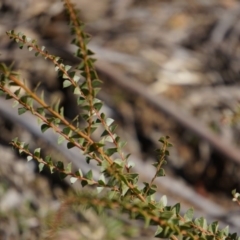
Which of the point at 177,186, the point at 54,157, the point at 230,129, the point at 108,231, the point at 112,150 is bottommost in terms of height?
the point at 112,150

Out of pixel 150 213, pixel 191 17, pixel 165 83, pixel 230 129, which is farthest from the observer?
pixel 191 17

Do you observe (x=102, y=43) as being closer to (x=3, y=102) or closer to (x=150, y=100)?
(x=150, y=100)

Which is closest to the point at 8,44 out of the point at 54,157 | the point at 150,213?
the point at 54,157

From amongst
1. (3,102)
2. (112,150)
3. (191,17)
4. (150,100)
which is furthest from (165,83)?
(112,150)

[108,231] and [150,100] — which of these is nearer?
[108,231]

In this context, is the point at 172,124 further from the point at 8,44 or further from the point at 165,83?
the point at 8,44

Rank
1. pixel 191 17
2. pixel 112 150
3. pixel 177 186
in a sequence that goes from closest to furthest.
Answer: pixel 112 150 → pixel 177 186 → pixel 191 17

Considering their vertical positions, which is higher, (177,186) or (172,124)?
(172,124)
